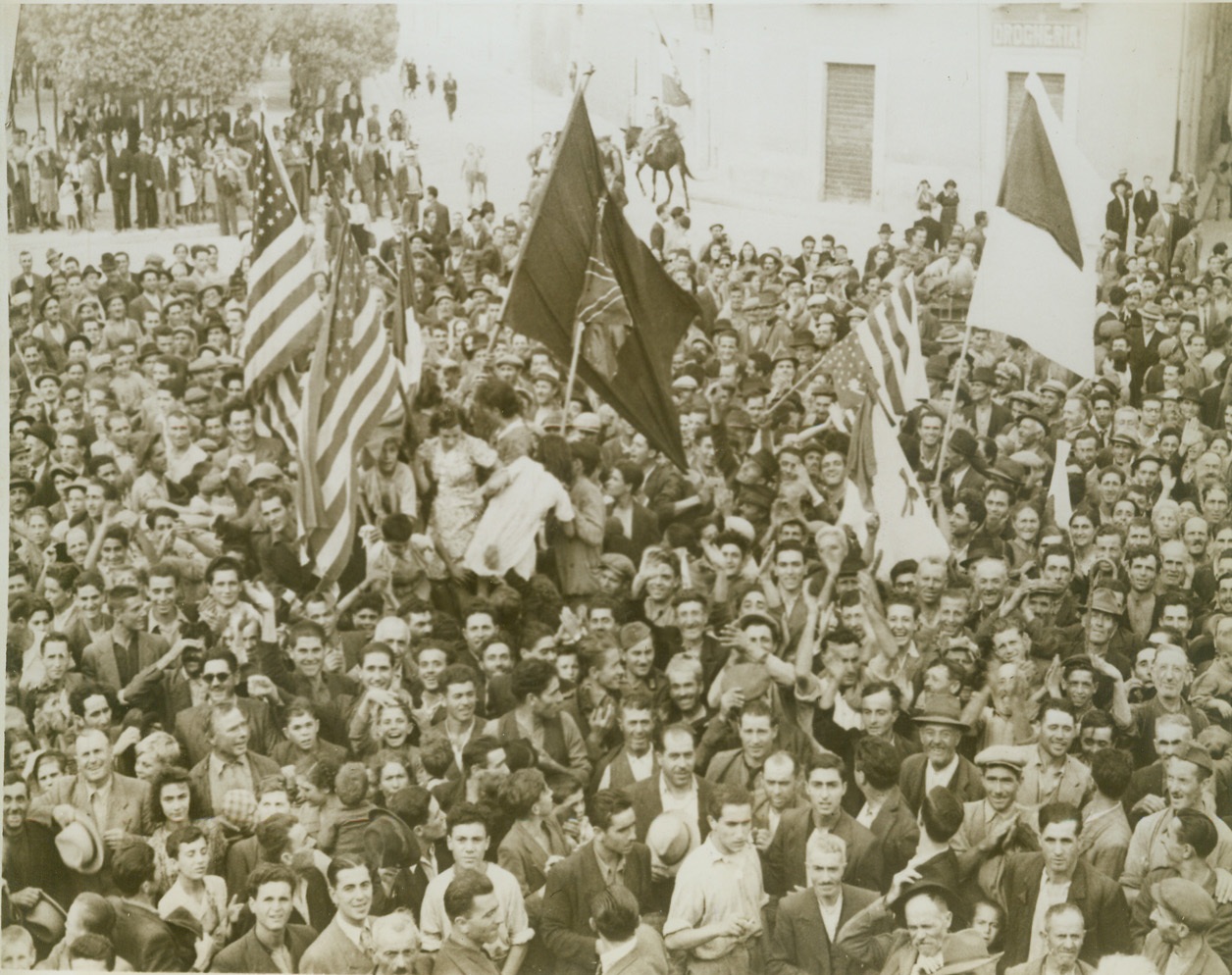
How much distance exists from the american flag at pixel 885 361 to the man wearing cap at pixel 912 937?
2468 mm

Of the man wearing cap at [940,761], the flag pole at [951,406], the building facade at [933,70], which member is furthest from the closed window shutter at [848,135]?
the man wearing cap at [940,761]

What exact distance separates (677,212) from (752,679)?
8.20 feet

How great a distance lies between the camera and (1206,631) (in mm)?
10547

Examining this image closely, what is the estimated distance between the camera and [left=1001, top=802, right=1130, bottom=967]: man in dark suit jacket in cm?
1020

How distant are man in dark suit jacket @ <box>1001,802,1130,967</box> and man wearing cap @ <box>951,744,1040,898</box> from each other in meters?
0.07

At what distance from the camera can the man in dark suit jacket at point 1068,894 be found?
10.2 metres

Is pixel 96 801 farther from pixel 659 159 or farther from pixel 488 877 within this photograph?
pixel 659 159

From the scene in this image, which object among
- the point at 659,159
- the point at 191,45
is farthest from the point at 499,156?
the point at 191,45

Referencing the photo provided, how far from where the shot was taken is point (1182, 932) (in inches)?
404

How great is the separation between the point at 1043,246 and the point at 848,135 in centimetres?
120

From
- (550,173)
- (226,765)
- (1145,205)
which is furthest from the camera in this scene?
(1145,205)

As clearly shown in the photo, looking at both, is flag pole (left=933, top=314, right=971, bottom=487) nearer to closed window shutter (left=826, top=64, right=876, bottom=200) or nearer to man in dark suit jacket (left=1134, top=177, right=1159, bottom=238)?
closed window shutter (left=826, top=64, right=876, bottom=200)

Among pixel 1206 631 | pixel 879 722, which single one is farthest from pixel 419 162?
pixel 1206 631

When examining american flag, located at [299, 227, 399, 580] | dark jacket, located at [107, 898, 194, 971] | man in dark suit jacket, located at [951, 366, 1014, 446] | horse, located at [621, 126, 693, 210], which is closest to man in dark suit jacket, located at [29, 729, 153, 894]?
dark jacket, located at [107, 898, 194, 971]
